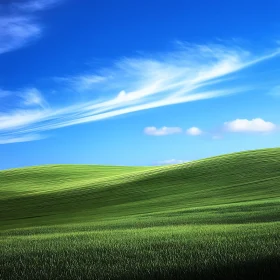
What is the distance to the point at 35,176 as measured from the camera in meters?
61.8

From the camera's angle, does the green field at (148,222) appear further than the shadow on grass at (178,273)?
Yes

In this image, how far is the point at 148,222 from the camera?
23.0 meters

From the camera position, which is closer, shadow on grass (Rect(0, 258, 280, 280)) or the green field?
shadow on grass (Rect(0, 258, 280, 280))

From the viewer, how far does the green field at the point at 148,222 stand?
6820 millimetres

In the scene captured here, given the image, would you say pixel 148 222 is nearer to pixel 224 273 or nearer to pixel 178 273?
pixel 178 273

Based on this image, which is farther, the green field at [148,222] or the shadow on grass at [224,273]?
the green field at [148,222]

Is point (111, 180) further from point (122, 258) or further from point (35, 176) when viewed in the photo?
point (122, 258)

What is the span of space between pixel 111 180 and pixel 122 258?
40504mm

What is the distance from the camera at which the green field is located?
682cm

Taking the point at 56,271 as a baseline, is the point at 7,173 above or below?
above

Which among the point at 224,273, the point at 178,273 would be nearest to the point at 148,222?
the point at 178,273

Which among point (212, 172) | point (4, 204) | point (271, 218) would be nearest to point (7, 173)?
point (4, 204)

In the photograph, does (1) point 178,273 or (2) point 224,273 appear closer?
(2) point 224,273

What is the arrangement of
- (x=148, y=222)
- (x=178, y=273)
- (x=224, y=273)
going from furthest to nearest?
(x=148, y=222), (x=178, y=273), (x=224, y=273)
